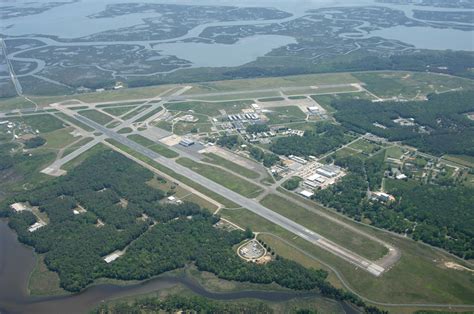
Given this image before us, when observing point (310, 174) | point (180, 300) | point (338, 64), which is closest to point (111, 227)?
point (180, 300)

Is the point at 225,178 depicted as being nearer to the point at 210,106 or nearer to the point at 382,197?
the point at 382,197

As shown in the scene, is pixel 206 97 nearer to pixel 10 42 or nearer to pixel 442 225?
pixel 442 225

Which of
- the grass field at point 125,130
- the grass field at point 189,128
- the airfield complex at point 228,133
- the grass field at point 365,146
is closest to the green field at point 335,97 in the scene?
the airfield complex at point 228,133

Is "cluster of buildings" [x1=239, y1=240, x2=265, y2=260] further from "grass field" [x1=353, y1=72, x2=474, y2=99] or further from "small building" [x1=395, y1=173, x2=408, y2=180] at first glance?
"grass field" [x1=353, y1=72, x2=474, y2=99]

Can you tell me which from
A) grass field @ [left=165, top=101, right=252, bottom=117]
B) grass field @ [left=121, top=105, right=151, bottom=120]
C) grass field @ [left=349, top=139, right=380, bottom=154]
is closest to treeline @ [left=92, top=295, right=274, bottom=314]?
grass field @ [left=349, top=139, right=380, bottom=154]

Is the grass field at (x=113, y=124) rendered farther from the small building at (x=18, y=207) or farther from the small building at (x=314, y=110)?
the small building at (x=314, y=110)

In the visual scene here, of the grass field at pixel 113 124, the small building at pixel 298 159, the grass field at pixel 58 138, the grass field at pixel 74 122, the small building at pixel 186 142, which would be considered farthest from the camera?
the grass field at pixel 113 124
